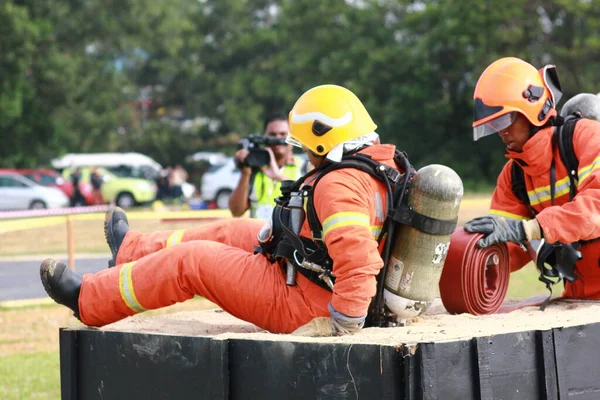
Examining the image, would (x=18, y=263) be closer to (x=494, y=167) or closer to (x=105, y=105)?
(x=494, y=167)

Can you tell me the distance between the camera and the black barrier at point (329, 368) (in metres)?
3.81

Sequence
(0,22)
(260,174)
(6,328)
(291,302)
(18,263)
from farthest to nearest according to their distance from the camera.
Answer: (0,22), (18,263), (6,328), (260,174), (291,302)

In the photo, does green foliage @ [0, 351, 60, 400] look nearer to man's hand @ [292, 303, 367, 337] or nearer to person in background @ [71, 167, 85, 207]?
man's hand @ [292, 303, 367, 337]

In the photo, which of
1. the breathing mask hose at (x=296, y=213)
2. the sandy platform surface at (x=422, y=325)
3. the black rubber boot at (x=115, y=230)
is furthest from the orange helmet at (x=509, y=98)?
the black rubber boot at (x=115, y=230)

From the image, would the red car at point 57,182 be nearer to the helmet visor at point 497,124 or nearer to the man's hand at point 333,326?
the helmet visor at point 497,124

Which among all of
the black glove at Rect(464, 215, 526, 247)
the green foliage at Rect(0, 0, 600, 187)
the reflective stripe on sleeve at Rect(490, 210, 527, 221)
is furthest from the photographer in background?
the green foliage at Rect(0, 0, 600, 187)

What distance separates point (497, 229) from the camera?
5.14 meters

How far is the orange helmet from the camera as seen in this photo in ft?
17.5

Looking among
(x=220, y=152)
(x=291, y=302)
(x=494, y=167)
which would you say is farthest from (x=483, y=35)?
(x=291, y=302)

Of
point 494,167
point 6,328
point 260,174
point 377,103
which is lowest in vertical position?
point 6,328

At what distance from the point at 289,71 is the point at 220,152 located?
10.6 metres

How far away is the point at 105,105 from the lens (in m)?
45.0

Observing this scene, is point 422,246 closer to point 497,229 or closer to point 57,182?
point 497,229

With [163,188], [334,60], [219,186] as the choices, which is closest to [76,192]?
[163,188]
